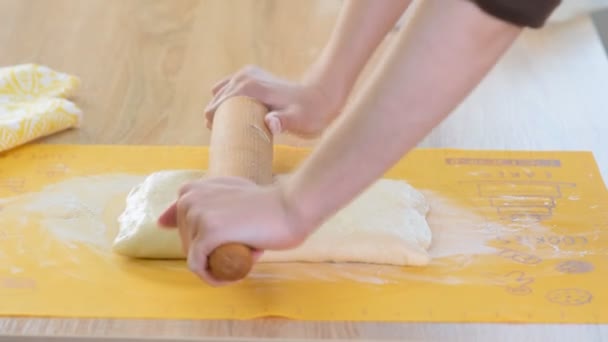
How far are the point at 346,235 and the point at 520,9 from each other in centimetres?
42

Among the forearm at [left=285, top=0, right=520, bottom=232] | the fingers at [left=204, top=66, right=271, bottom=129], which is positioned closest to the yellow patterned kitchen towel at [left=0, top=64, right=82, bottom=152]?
the fingers at [left=204, top=66, right=271, bottom=129]

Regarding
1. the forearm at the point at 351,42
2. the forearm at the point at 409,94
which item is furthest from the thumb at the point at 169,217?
the forearm at the point at 351,42

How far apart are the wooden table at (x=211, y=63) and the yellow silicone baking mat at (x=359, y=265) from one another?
56 millimetres

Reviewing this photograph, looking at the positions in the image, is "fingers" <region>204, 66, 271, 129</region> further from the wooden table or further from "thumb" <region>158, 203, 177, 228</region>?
"thumb" <region>158, 203, 177, 228</region>

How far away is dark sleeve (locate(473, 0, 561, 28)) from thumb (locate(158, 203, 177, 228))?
1.43 feet

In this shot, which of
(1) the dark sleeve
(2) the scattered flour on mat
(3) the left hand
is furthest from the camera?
(2) the scattered flour on mat

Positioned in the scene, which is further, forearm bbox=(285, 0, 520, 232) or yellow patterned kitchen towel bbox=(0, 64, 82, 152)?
yellow patterned kitchen towel bbox=(0, 64, 82, 152)

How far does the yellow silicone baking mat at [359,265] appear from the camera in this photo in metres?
1.00

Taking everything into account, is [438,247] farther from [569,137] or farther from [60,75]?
[60,75]

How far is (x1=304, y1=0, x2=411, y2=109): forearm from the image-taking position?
3.74 feet

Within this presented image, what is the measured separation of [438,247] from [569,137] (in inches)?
13.2

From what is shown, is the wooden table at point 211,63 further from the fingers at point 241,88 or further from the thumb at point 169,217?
the thumb at point 169,217

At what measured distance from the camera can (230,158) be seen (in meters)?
1.04

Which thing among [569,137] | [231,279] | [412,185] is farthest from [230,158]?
[569,137]
